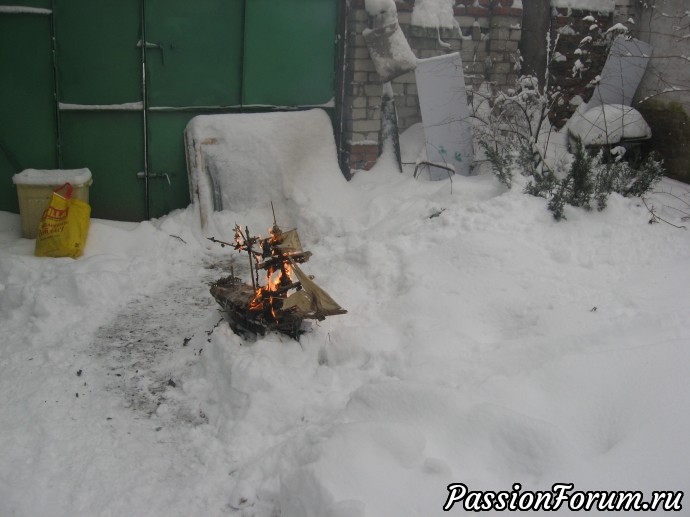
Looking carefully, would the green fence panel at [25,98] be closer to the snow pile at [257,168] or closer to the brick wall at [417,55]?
the snow pile at [257,168]

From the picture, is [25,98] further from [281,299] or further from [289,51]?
[281,299]

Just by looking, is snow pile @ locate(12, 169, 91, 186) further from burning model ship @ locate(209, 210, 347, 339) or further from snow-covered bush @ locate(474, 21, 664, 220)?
snow-covered bush @ locate(474, 21, 664, 220)

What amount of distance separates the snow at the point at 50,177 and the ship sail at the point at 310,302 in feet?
9.57

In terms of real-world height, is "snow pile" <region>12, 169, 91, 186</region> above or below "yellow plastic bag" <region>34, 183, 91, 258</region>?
Result: above

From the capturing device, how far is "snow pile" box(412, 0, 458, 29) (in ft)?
21.7

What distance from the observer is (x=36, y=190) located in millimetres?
5801

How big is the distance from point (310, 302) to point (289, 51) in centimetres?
353

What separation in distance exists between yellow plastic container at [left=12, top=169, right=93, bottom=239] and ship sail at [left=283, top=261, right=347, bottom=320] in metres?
2.92

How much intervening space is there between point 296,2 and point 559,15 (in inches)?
108

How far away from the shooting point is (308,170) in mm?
6543

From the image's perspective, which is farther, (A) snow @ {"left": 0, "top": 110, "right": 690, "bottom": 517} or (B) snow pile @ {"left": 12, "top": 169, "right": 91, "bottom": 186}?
(B) snow pile @ {"left": 12, "top": 169, "right": 91, "bottom": 186}

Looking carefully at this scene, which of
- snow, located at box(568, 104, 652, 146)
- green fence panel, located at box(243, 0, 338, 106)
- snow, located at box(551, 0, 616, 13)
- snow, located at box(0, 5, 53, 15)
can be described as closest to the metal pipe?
snow, located at box(0, 5, 53, 15)

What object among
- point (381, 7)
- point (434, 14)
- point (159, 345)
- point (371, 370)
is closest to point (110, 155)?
point (159, 345)

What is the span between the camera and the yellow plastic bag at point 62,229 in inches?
217
